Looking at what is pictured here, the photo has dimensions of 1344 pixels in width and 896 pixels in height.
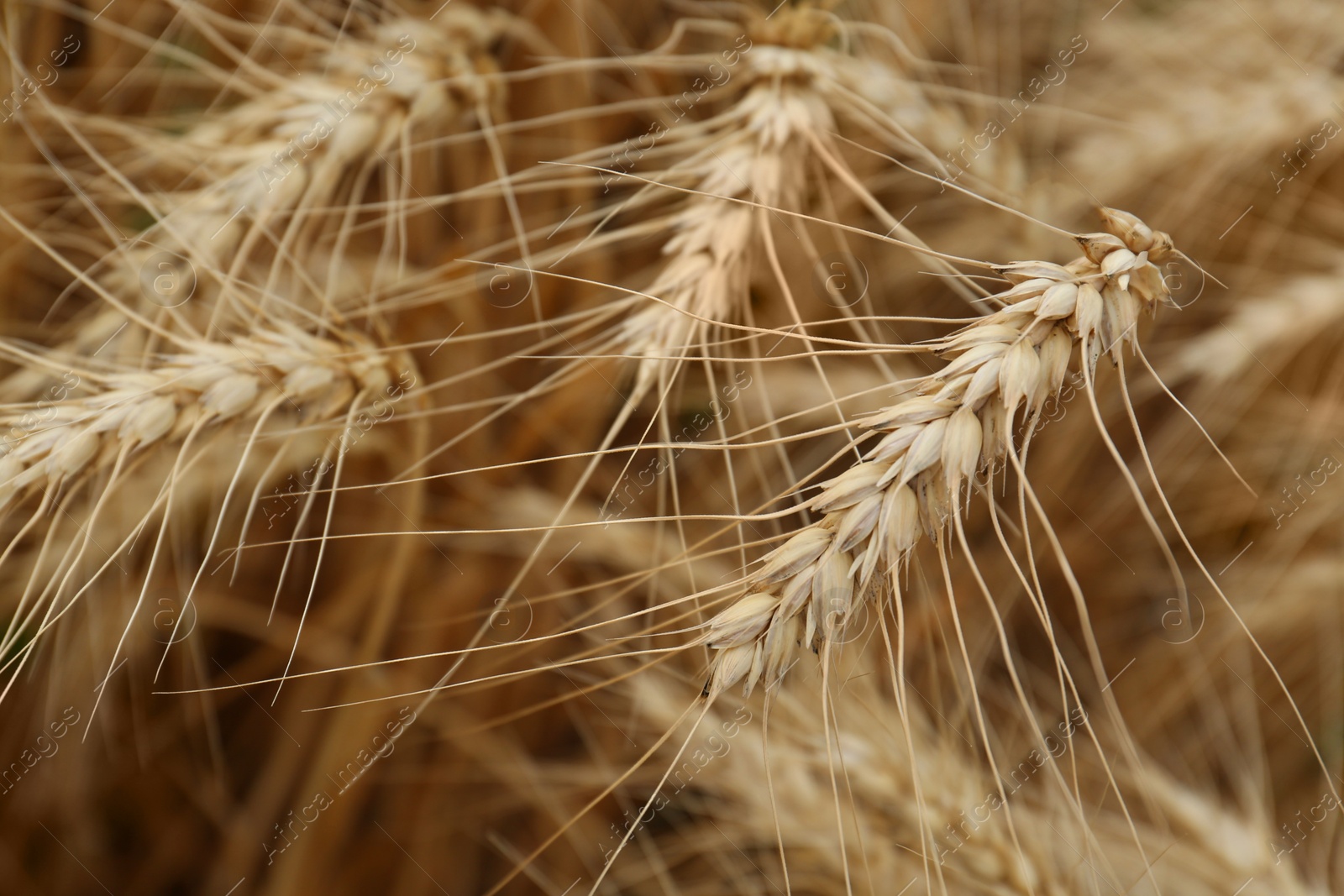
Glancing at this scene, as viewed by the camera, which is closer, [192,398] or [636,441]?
[192,398]

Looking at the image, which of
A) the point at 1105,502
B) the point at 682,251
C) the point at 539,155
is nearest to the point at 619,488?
the point at 682,251

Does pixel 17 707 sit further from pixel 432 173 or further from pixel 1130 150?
pixel 1130 150

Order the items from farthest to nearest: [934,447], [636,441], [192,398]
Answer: [636,441] < [192,398] < [934,447]

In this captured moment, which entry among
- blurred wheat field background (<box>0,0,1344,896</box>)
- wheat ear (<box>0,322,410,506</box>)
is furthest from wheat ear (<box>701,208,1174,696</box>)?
wheat ear (<box>0,322,410,506</box>)

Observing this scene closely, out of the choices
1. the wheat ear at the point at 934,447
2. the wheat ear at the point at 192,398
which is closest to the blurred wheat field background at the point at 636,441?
the wheat ear at the point at 192,398

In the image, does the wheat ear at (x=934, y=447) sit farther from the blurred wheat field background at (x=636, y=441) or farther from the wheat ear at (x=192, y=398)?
the wheat ear at (x=192, y=398)
